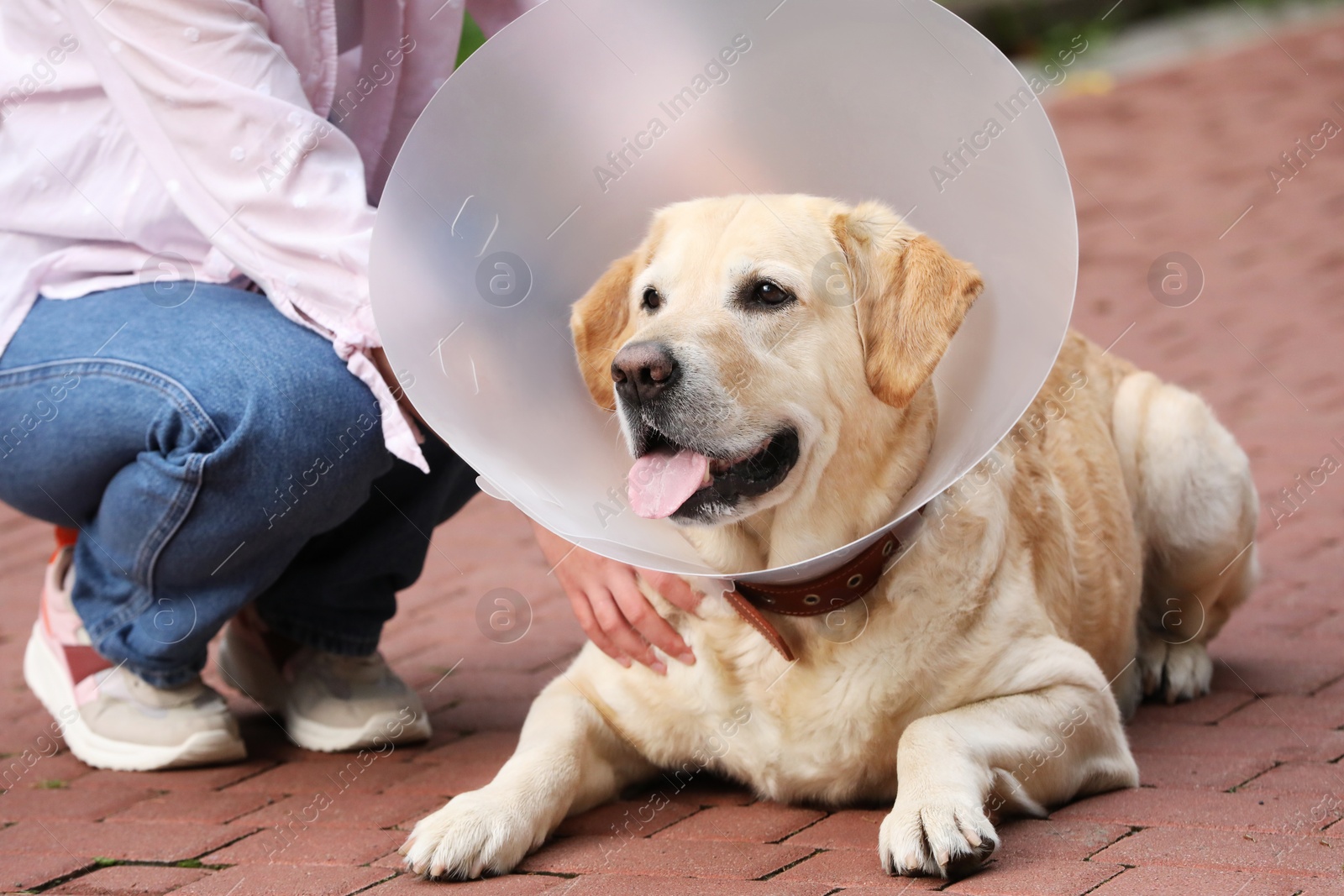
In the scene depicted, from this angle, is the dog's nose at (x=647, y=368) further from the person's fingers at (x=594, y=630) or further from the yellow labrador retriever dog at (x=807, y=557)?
the person's fingers at (x=594, y=630)

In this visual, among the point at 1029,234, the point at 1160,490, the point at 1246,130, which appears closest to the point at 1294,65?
the point at 1246,130

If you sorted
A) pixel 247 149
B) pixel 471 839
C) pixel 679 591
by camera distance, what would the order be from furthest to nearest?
1. pixel 247 149
2. pixel 679 591
3. pixel 471 839

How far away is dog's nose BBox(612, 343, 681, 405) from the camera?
2.39 metres

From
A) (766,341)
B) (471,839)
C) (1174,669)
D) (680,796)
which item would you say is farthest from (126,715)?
(1174,669)

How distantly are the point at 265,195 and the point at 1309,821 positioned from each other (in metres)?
2.27

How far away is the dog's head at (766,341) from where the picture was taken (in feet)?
8.00

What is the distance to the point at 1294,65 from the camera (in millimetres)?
11648

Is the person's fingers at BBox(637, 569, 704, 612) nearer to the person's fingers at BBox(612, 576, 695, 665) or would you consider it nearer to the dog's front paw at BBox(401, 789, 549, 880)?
the person's fingers at BBox(612, 576, 695, 665)

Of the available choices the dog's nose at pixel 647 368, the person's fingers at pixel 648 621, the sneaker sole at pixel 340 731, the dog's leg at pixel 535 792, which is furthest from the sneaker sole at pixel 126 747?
the dog's nose at pixel 647 368

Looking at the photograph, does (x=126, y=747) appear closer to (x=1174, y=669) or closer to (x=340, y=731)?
(x=340, y=731)

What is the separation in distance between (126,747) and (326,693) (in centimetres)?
46

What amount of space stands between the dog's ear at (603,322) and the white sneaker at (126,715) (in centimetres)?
122

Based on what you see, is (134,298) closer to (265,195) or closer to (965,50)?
(265,195)

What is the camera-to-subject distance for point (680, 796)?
9.25 feet
